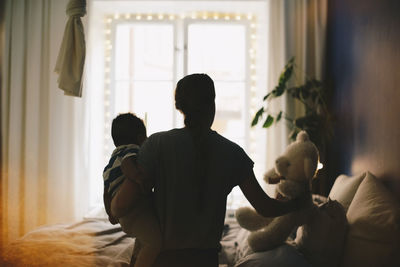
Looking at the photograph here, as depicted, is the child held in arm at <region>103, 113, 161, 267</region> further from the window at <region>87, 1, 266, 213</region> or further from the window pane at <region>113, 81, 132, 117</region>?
the window pane at <region>113, 81, 132, 117</region>

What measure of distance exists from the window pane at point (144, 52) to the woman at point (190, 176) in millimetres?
2811

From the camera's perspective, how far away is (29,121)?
3.32m

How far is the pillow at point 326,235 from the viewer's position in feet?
4.95

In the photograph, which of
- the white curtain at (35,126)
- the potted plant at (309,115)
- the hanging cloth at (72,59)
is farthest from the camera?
the white curtain at (35,126)

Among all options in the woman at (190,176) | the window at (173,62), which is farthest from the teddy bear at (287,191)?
the window at (173,62)

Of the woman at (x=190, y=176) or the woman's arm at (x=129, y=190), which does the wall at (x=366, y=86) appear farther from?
the woman's arm at (x=129, y=190)

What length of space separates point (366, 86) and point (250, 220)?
121cm

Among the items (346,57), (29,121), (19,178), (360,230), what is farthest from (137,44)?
(360,230)

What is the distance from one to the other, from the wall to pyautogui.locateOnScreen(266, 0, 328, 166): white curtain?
Result: 9.3 inches

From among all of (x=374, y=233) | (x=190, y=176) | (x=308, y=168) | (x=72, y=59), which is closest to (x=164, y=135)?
(x=190, y=176)

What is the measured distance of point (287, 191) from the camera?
1434 millimetres

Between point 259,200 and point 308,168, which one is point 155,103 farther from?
point 259,200

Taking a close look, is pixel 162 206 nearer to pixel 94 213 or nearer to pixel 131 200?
pixel 131 200

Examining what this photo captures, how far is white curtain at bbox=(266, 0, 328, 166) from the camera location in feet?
10.8
